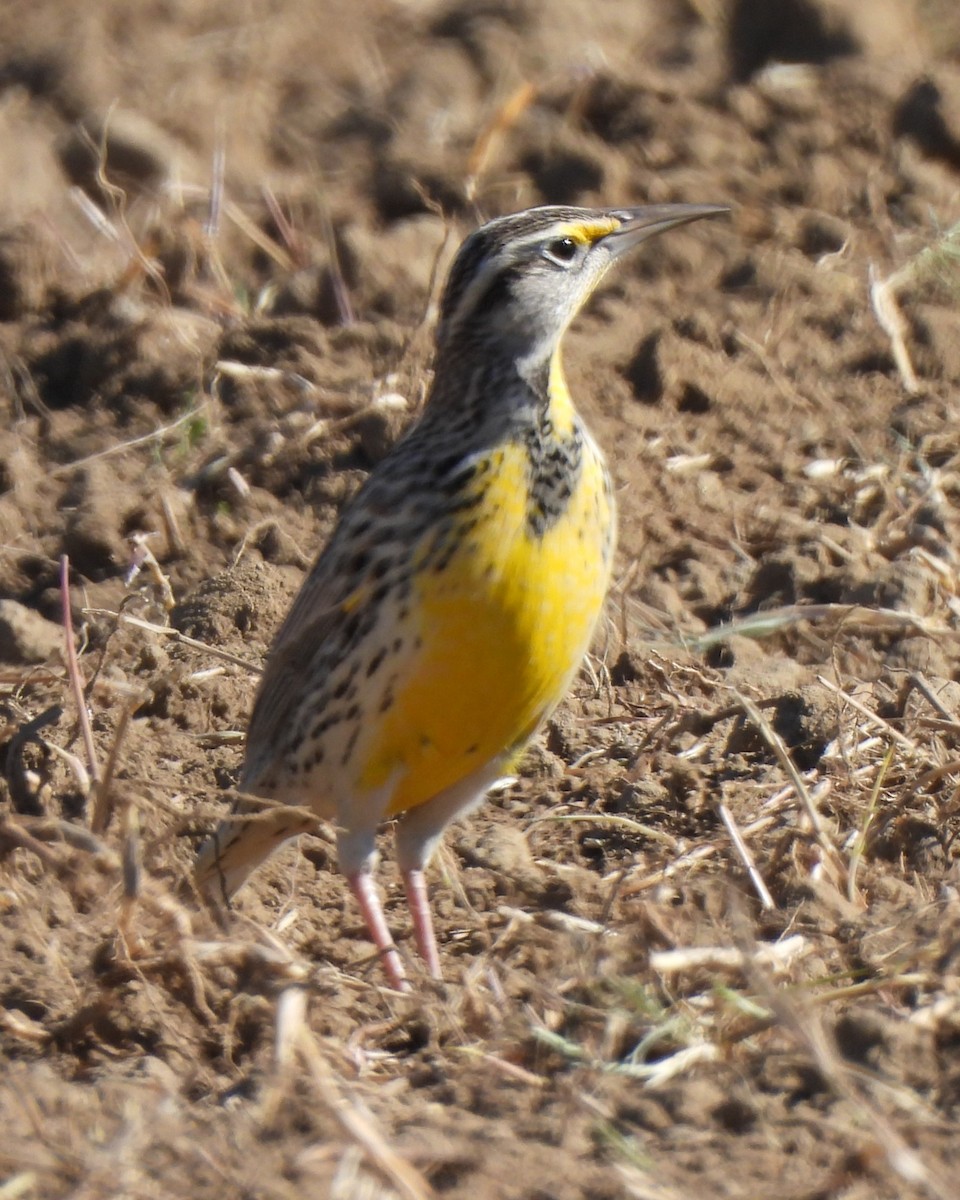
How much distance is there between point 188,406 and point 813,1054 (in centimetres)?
418

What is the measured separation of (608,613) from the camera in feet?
19.9

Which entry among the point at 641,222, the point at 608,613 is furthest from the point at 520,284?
the point at 608,613

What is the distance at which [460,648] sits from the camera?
4629 millimetres

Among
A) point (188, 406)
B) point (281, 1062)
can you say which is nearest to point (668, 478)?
point (188, 406)

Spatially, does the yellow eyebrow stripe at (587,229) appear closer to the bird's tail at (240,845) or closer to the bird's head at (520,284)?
the bird's head at (520,284)

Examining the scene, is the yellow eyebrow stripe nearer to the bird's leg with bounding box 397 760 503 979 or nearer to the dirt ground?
the dirt ground

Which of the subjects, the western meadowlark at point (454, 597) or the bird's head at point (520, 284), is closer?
the western meadowlark at point (454, 597)

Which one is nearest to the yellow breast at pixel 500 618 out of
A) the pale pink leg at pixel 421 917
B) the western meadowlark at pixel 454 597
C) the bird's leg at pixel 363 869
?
the western meadowlark at pixel 454 597

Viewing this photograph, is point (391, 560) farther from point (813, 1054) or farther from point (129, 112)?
point (129, 112)

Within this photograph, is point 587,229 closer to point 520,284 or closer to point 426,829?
point 520,284

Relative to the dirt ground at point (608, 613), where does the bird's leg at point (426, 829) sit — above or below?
below

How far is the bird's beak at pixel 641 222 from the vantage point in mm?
5270

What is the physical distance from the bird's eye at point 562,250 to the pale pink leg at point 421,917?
5.03ft

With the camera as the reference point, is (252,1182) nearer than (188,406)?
Yes
